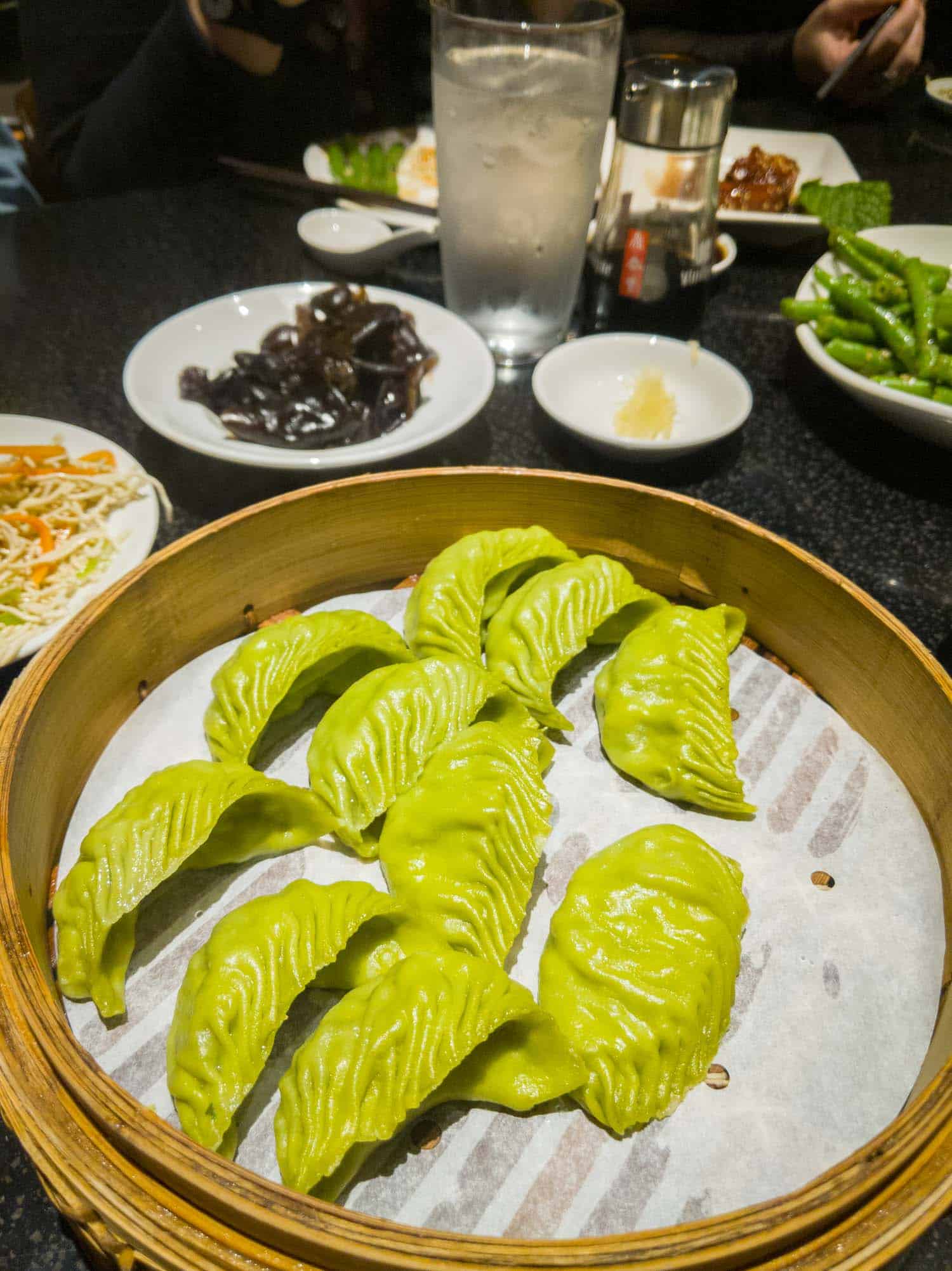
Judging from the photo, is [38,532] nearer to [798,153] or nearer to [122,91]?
[122,91]

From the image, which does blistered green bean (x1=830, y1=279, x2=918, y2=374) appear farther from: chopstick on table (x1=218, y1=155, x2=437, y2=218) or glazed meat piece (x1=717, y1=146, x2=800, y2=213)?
chopstick on table (x1=218, y1=155, x2=437, y2=218)

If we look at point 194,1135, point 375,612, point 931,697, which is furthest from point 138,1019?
point 931,697

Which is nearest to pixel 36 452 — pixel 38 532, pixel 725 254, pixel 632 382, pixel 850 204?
pixel 38 532

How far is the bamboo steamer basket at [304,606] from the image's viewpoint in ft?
3.16

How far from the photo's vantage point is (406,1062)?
117cm

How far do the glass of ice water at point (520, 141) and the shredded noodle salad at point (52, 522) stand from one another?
135 cm

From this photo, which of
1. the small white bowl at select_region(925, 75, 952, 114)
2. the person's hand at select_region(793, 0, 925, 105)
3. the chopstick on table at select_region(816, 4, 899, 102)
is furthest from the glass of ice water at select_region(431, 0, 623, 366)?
the small white bowl at select_region(925, 75, 952, 114)

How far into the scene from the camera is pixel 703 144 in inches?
107

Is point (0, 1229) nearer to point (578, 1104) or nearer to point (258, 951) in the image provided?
point (258, 951)

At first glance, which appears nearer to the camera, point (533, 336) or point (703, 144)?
point (703, 144)

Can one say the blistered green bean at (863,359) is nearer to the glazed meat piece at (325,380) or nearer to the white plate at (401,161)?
the glazed meat piece at (325,380)

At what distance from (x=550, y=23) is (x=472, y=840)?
241 centimetres

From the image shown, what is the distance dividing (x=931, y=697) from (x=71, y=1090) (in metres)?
1.51

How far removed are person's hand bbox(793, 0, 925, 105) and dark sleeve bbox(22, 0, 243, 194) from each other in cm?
330
